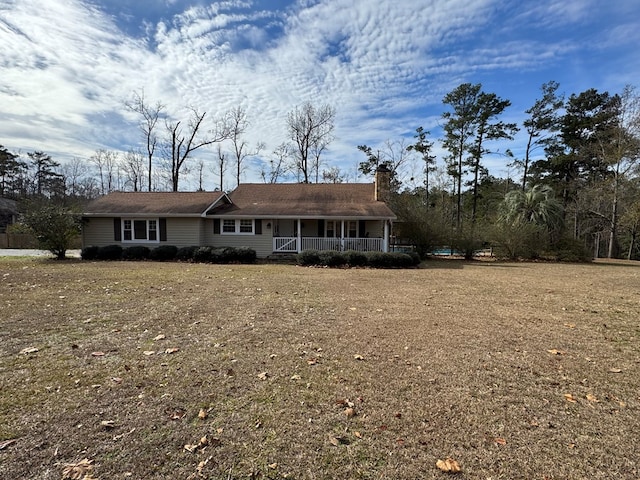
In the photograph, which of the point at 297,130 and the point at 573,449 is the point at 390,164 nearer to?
the point at 297,130

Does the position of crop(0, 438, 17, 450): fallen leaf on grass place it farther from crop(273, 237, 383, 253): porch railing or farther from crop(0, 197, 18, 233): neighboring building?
crop(0, 197, 18, 233): neighboring building

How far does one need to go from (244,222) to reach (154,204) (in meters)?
5.56

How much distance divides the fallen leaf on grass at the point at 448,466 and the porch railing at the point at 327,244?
1575 cm

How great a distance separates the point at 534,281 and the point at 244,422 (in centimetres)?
1174

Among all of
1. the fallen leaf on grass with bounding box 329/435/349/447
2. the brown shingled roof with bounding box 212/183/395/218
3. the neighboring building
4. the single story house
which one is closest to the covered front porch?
the single story house

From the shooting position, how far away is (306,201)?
66.9 feet

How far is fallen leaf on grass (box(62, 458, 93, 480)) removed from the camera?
2.27 metres

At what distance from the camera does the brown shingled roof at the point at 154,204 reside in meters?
18.9

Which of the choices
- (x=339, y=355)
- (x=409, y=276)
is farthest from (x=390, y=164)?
(x=339, y=355)

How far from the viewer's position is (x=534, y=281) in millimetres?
11609

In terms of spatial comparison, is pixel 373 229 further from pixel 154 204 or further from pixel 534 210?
pixel 154 204

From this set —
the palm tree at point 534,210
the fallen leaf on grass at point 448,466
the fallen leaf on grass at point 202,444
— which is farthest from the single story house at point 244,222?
the fallen leaf on grass at point 202,444

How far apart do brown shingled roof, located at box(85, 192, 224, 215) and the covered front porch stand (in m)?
4.38

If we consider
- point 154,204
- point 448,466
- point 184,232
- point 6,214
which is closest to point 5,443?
point 448,466
